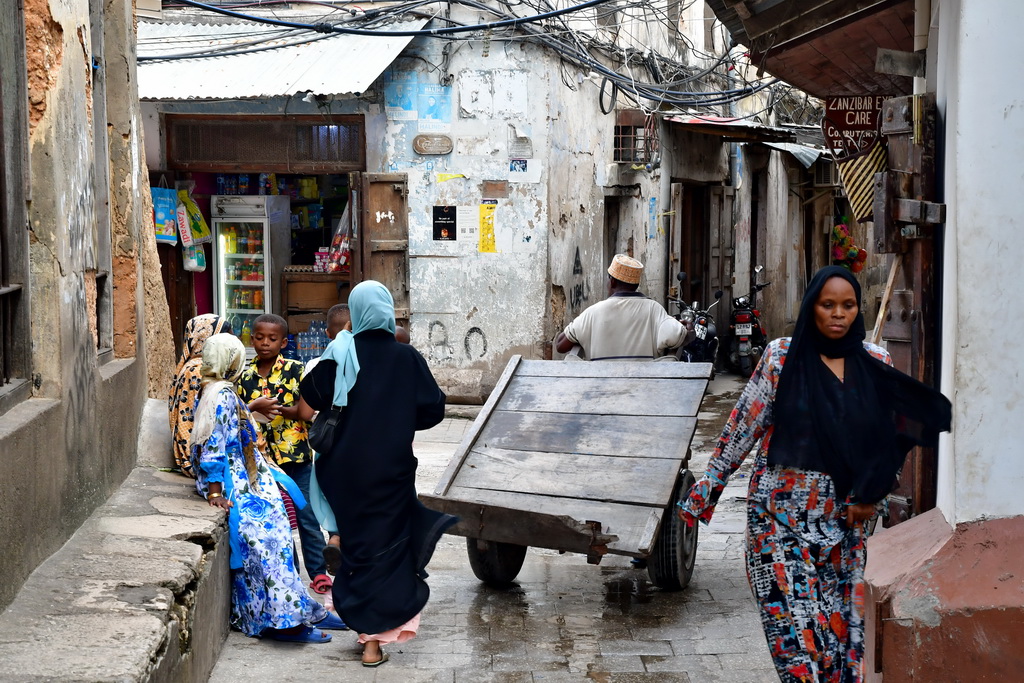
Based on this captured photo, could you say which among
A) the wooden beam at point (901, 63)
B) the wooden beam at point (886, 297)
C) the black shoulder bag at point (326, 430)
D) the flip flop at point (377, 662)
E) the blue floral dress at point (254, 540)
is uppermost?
the wooden beam at point (901, 63)

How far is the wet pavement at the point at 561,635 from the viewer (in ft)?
15.7

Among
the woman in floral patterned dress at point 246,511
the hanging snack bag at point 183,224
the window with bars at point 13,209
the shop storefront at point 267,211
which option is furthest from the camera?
the hanging snack bag at point 183,224

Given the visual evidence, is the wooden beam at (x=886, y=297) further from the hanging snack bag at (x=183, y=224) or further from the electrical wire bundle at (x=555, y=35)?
the hanging snack bag at (x=183, y=224)

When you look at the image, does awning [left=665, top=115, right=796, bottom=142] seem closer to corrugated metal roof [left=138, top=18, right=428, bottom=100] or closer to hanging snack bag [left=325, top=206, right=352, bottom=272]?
corrugated metal roof [left=138, top=18, right=428, bottom=100]

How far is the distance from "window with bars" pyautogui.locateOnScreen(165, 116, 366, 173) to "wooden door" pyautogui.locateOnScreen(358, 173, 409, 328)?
0.40m

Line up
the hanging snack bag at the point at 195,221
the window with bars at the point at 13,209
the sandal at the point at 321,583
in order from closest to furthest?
the window with bars at the point at 13,209 < the sandal at the point at 321,583 < the hanging snack bag at the point at 195,221

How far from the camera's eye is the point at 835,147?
7.28 m

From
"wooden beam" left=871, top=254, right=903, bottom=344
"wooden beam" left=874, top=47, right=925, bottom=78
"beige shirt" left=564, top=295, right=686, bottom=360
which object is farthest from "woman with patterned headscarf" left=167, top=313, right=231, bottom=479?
"wooden beam" left=874, top=47, right=925, bottom=78

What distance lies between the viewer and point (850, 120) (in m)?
7.13

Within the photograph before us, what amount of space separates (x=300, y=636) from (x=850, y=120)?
4.44m

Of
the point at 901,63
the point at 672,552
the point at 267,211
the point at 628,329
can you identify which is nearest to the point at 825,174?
the point at 267,211

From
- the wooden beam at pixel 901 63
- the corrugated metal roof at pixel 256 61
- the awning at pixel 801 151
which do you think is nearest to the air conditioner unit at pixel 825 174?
the awning at pixel 801 151

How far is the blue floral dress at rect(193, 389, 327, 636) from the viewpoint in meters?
5.04

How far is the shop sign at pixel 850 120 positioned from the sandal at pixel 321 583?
13.0 feet
